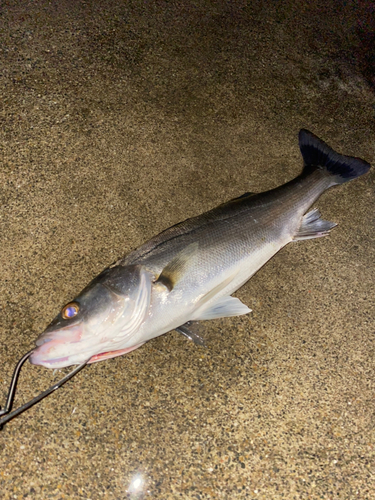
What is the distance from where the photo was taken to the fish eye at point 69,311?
2.09 m

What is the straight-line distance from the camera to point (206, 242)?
2416 millimetres

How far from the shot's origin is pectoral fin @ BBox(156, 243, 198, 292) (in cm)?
226

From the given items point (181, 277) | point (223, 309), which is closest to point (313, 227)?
point (223, 309)

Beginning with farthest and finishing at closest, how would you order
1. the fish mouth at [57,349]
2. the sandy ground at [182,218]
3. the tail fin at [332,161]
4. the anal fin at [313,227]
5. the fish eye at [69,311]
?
the tail fin at [332,161] → the anal fin at [313,227] → the sandy ground at [182,218] → the fish eye at [69,311] → the fish mouth at [57,349]

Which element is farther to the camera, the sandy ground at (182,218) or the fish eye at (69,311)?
the sandy ground at (182,218)

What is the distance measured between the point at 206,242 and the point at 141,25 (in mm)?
2492

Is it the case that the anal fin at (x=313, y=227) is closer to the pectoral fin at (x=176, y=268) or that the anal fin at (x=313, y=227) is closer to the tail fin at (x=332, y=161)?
the tail fin at (x=332, y=161)

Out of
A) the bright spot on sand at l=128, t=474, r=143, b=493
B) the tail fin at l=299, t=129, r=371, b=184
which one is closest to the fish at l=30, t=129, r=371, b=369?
the tail fin at l=299, t=129, r=371, b=184

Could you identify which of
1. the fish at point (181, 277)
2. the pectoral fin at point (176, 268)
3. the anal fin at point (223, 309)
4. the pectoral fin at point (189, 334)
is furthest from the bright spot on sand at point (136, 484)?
the pectoral fin at point (176, 268)

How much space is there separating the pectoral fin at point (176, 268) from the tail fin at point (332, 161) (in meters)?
1.40

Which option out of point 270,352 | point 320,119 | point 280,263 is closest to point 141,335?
point 270,352

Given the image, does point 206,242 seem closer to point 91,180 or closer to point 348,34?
point 91,180

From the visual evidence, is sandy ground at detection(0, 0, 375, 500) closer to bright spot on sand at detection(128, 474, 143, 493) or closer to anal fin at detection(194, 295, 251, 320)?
bright spot on sand at detection(128, 474, 143, 493)

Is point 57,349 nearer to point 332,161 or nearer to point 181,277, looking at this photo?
point 181,277
